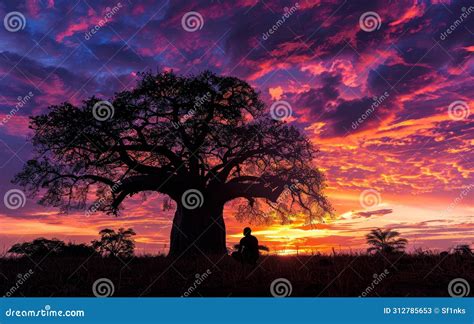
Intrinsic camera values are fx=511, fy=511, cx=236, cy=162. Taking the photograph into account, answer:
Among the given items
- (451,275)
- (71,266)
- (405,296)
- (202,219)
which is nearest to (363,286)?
(405,296)

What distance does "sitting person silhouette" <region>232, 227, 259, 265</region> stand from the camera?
13.2 m

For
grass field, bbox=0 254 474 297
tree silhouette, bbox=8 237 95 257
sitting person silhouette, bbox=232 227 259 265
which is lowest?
grass field, bbox=0 254 474 297

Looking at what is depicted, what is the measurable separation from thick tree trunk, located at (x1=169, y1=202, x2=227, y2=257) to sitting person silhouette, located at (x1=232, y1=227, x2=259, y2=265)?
9.15 m

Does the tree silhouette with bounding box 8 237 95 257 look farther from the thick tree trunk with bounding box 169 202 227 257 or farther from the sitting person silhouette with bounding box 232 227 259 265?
the sitting person silhouette with bounding box 232 227 259 265

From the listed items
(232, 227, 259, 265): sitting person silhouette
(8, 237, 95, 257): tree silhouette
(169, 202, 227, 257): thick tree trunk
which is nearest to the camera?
(232, 227, 259, 265): sitting person silhouette

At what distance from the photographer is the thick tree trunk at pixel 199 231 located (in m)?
22.7

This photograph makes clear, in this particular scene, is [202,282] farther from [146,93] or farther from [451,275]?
[146,93]

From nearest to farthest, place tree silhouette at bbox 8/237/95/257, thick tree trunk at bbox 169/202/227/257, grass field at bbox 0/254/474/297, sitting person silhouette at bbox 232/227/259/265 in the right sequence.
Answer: grass field at bbox 0/254/474/297 < sitting person silhouette at bbox 232/227/259/265 < thick tree trunk at bbox 169/202/227/257 < tree silhouette at bbox 8/237/95/257

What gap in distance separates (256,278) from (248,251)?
1.96 meters

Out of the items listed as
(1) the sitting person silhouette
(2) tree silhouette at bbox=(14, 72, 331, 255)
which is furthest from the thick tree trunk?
(1) the sitting person silhouette

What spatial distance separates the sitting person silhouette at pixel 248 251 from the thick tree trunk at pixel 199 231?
9151 millimetres

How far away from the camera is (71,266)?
576 inches

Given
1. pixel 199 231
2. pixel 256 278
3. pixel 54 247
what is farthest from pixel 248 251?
pixel 54 247

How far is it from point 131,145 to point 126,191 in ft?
6.72
